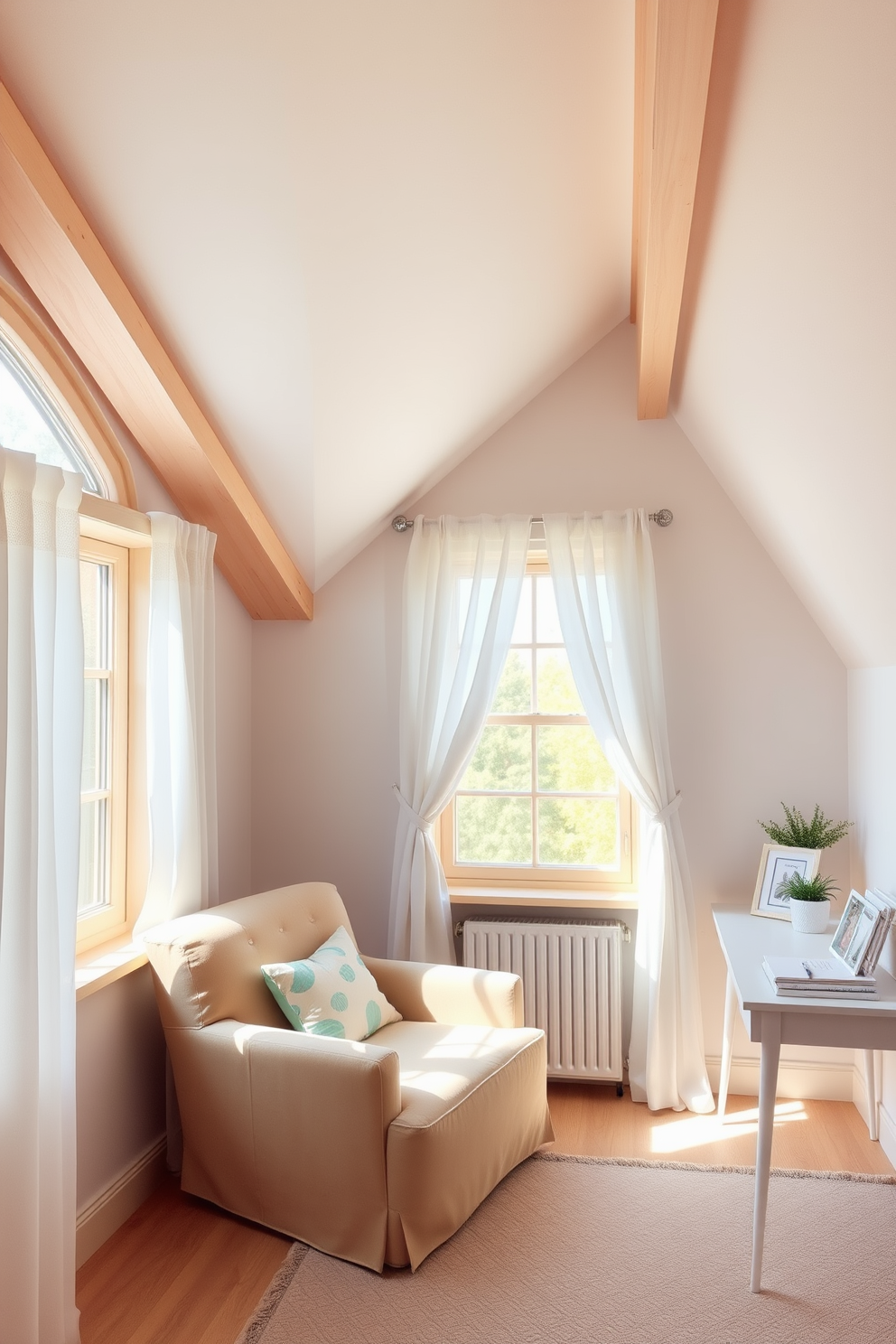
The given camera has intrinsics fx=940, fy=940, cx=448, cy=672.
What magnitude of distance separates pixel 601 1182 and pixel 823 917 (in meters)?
1.08

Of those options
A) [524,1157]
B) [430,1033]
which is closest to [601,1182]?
[524,1157]

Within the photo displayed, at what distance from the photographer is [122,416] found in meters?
2.72

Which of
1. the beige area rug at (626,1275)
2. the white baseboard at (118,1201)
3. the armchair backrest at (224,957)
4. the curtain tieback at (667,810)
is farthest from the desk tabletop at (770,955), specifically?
the white baseboard at (118,1201)

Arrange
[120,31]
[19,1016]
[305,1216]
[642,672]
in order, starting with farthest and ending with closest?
[642,672] < [305,1216] < [19,1016] < [120,31]

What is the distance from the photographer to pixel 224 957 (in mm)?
2740

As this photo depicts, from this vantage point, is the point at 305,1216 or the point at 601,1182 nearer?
the point at 305,1216

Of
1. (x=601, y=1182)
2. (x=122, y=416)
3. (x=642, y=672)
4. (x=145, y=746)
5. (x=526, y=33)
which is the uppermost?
(x=526, y=33)

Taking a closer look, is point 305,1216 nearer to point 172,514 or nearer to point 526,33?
point 172,514

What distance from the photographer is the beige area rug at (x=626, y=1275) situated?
221cm

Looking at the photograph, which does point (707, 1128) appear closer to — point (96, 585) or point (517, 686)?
point (517, 686)

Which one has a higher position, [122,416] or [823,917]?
[122,416]

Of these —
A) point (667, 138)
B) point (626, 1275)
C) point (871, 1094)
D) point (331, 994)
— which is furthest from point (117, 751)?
point (871, 1094)

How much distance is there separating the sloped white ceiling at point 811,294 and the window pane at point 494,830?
1419 mm

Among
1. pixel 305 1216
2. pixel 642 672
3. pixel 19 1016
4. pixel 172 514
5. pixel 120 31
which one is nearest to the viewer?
pixel 120 31
